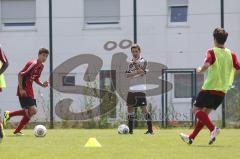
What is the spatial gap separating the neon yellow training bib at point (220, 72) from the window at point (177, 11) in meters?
13.8

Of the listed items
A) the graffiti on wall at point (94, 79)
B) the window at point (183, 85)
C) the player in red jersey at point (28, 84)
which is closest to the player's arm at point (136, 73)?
the player in red jersey at point (28, 84)

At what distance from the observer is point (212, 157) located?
7582 millimetres

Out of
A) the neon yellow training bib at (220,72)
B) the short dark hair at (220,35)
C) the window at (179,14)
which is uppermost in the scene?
the window at (179,14)

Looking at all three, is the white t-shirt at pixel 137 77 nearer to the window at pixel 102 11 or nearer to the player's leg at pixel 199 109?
the player's leg at pixel 199 109

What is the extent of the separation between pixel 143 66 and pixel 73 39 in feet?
34.4

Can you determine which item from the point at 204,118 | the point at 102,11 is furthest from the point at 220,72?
the point at 102,11

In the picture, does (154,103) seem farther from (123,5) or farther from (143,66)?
(143,66)

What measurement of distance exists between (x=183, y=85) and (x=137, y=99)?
25.6ft

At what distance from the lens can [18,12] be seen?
2419 cm

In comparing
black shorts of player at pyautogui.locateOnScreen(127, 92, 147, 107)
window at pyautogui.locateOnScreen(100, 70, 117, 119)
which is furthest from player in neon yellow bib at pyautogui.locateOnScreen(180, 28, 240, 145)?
window at pyautogui.locateOnScreen(100, 70, 117, 119)

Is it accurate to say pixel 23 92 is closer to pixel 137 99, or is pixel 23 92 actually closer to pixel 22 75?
pixel 22 75

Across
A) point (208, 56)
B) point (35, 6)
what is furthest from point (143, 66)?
point (35, 6)

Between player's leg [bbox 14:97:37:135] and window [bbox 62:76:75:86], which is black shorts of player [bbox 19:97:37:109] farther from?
window [bbox 62:76:75:86]

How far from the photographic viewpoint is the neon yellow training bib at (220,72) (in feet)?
32.0
